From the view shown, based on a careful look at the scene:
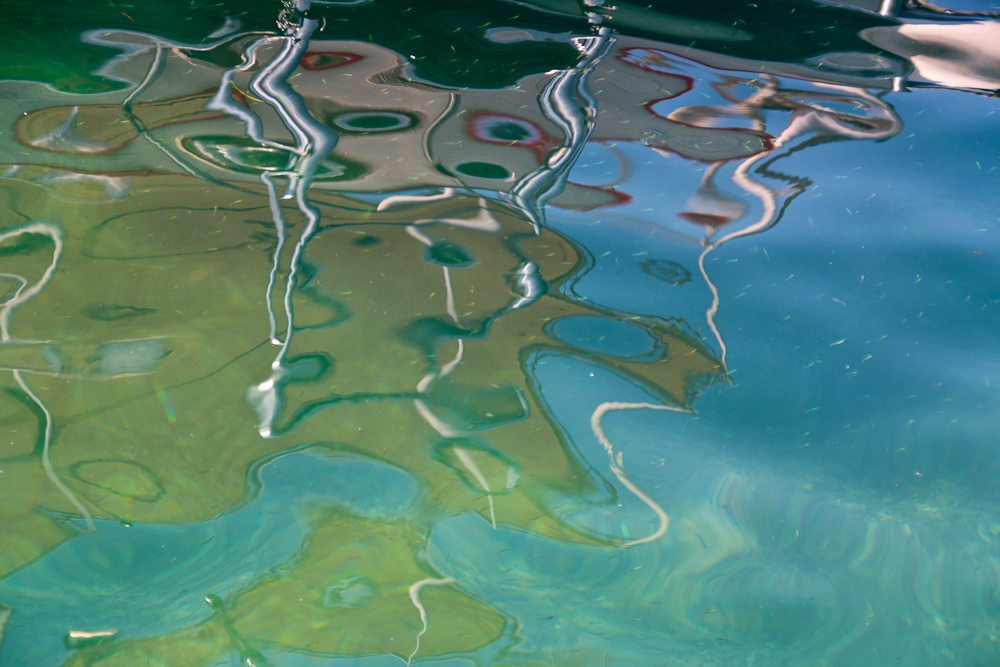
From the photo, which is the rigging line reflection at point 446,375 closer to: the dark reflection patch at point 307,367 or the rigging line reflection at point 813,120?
the dark reflection patch at point 307,367

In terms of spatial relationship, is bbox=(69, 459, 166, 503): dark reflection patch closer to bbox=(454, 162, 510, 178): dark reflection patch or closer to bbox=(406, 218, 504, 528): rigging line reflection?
bbox=(406, 218, 504, 528): rigging line reflection

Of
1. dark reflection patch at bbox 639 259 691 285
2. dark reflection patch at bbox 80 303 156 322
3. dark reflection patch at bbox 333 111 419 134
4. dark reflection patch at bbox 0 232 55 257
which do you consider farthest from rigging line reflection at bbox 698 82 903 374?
dark reflection patch at bbox 0 232 55 257

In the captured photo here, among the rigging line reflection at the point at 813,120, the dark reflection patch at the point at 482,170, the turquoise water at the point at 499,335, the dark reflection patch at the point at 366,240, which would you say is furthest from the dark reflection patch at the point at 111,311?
the rigging line reflection at the point at 813,120

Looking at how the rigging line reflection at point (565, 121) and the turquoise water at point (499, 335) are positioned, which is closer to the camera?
the turquoise water at point (499, 335)

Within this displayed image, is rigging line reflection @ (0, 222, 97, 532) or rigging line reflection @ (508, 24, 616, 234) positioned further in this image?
rigging line reflection @ (508, 24, 616, 234)

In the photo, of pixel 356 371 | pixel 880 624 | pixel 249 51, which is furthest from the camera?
pixel 249 51

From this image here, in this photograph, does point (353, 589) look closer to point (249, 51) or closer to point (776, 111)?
point (249, 51)

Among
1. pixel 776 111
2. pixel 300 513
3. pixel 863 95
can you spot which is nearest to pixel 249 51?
pixel 300 513
